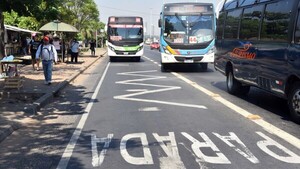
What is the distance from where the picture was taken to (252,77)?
10.2 meters

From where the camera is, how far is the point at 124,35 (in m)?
30.6

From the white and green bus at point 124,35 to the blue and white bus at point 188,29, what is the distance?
429 inches

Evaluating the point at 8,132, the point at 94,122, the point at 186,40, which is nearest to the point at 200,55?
the point at 186,40

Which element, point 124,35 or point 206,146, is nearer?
point 206,146

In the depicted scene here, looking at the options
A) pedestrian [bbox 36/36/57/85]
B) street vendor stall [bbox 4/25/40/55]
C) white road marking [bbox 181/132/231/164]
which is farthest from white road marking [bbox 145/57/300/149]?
street vendor stall [bbox 4/25/40/55]

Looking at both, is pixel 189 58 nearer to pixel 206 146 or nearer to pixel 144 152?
pixel 206 146

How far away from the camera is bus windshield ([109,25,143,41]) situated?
3045 centimetres

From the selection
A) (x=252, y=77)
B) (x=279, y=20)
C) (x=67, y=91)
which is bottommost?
(x=67, y=91)

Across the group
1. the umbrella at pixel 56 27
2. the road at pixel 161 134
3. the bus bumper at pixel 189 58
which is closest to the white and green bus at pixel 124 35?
the umbrella at pixel 56 27

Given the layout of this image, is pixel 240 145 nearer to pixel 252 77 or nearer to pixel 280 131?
pixel 280 131

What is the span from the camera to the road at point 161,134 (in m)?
5.67

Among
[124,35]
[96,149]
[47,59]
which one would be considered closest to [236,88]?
[47,59]

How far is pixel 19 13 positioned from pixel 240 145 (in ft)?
28.6

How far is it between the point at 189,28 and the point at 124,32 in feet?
38.6
